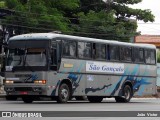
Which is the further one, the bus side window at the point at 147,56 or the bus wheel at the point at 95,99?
the bus side window at the point at 147,56

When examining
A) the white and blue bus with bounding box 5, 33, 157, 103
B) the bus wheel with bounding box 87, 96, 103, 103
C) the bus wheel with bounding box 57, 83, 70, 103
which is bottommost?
the bus wheel with bounding box 87, 96, 103, 103

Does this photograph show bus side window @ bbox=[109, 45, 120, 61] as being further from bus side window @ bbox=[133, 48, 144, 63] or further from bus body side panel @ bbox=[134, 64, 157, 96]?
bus body side panel @ bbox=[134, 64, 157, 96]

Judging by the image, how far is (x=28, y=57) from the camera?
1125 inches

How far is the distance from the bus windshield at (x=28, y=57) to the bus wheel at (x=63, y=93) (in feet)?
5.49

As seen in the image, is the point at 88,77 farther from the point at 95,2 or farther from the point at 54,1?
the point at 95,2

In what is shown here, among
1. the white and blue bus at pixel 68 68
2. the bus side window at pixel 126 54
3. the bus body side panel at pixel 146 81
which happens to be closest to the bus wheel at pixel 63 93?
the white and blue bus at pixel 68 68

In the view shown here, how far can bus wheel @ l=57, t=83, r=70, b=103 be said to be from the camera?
29.0 meters

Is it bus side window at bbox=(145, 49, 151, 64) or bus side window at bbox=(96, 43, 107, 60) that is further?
bus side window at bbox=(145, 49, 151, 64)

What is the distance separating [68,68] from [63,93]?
50.8 inches

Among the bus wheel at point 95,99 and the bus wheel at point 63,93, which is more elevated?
the bus wheel at point 63,93

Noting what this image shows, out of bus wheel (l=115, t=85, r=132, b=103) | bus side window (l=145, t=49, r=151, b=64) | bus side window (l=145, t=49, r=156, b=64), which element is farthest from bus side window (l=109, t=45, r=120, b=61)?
bus side window (l=145, t=49, r=156, b=64)

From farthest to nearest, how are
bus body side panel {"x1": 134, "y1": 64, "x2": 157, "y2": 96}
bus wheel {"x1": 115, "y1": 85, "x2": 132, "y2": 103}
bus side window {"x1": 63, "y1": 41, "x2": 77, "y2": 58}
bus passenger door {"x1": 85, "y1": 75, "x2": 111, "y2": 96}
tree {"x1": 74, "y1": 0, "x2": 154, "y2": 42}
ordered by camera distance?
tree {"x1": 74, "y1": 0, "x2": 154, "y2": 42}
bus body side panel {"x1": 134, "y1": 64, "x2": 157, "y2": 96}
bus wheel {"x1": 115, "y1": 85, "x2": 132, "y2": 103}
bus passenger door {"x1": 85, "y1": 75, "x2": 111, "y2": 96}
bus side window {"x1": 63, "y1": 41, "x2": 77, "y2": 58}

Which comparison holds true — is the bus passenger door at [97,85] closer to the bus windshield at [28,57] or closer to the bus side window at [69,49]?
the bus side window at [69,49]

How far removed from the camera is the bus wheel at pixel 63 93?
2903 cm
